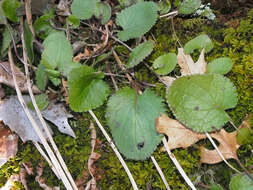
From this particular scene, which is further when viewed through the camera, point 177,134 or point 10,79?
point 10,79

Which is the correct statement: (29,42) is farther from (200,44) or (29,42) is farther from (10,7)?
(200,44)

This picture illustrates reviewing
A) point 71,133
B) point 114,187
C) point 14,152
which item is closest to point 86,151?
point 71,133

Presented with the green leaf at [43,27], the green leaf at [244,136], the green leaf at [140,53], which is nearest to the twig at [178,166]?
the green leaf at [244,136]

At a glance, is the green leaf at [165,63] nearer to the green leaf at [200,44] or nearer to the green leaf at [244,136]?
the green leaf at [200,44]

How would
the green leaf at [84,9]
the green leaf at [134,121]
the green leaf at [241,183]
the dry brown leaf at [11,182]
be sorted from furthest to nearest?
1. the green leaf at [84,9]
2. the dry brown leaf at [11,182]
3. the green leaf at [134,121]
4. the green leaf at [241,183]

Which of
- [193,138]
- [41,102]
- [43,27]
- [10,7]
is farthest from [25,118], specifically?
[193,138]
